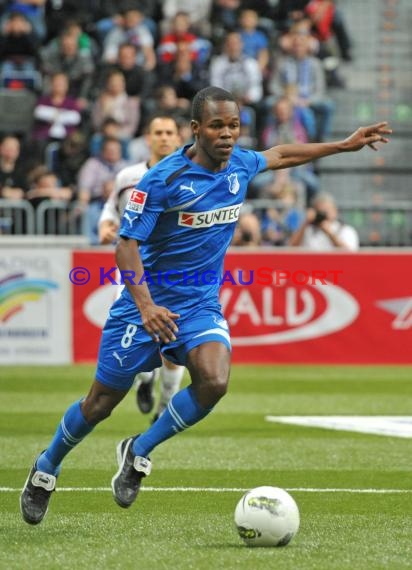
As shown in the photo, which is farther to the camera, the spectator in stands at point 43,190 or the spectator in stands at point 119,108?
the spectator in stands at point 119,108

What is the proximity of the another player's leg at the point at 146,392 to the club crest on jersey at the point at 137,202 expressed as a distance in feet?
17.9

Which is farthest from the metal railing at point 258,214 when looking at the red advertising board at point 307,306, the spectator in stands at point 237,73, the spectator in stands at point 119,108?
the spectator in stands at point 119,108

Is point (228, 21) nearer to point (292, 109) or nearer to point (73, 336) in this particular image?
point (292, 109)

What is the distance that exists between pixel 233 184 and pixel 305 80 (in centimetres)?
1570

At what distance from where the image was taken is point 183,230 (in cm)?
720

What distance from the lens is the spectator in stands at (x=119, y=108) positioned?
824 inches

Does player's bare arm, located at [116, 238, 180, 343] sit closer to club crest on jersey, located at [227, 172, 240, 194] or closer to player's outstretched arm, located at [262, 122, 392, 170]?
club crest on jersey, located at [227, 172, 240, 194]

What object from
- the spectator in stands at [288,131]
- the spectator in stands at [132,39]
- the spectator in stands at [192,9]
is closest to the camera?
the spectator in stands at [288,131]

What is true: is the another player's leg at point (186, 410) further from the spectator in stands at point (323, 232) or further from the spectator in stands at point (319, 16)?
the spectator in stands at point (319, 16)

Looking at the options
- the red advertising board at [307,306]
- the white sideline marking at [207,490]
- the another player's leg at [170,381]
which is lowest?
the red advertising board at [307,306]

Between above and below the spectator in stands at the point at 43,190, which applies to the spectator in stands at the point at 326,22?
above

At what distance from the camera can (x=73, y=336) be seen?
57.5ft

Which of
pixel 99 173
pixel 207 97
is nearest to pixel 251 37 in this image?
pixel 99 173

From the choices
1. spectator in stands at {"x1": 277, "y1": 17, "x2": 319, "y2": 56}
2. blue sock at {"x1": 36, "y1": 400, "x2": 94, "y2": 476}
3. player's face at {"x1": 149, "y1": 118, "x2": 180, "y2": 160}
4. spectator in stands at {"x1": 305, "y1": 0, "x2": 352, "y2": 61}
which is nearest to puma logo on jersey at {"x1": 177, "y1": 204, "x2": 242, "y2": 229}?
blue sock at {"x1": 36, "y1": 400, "x2": 94, "y2": 476}
